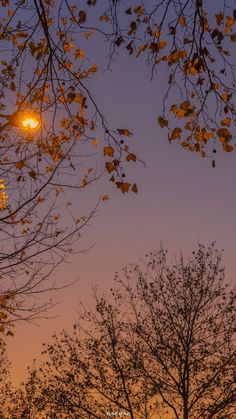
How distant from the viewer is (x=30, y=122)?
711 cm

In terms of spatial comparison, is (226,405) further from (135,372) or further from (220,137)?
(220,137)

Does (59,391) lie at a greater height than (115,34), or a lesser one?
greater

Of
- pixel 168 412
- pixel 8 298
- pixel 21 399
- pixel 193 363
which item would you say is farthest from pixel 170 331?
pixel 21 399

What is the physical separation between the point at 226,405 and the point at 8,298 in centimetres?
1181

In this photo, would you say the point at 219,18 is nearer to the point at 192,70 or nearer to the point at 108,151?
the point at 192,70

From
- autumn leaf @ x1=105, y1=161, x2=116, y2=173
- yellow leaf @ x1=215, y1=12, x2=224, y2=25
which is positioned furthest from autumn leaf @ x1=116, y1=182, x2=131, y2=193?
yellow leaf @ x1=215, y1=12, x2=224, y2=25

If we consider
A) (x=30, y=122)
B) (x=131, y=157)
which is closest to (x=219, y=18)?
(x=131, y=157)

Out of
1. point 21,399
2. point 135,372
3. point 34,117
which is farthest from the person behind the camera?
point 21,399

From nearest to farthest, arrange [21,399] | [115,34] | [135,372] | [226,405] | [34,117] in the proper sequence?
1. [115,34]
2. [34,117]
3. [226,405]
4. [135,372]
5. [21,399]

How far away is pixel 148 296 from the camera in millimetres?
21234

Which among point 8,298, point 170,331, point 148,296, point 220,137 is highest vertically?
point 148,296

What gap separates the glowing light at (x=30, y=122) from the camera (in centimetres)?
705

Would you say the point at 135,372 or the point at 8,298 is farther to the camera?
the point at 135,372

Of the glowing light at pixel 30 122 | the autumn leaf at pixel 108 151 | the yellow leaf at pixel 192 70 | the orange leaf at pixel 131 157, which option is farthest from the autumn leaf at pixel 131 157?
the glowing light at pixel 30 122
